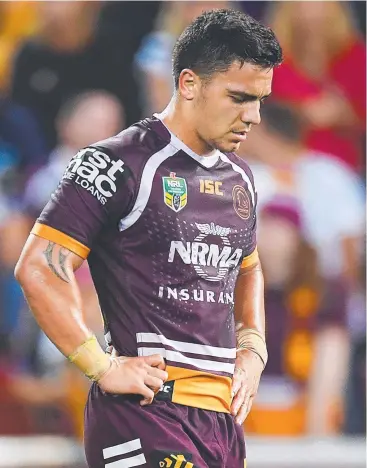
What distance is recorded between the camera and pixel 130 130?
11.8 ft

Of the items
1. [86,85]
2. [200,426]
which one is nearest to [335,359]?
[86,85]

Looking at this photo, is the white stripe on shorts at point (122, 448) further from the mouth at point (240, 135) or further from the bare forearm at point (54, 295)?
the mouth at point (240, 135)

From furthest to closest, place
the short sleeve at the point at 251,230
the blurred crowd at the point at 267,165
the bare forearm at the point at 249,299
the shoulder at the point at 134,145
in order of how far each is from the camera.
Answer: the blurred crowd at the point at 267,165 → the bare forearm at the point at 249,299 → the short sleeve at the point at 251,230 → the shoulder at the point at 134,145

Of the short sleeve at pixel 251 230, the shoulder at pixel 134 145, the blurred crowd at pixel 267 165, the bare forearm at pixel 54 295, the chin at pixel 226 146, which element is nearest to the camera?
the bare forearm at pixel 54 295

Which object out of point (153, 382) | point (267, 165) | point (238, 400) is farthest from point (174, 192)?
point (267, 165)

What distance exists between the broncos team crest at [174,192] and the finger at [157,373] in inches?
21.8

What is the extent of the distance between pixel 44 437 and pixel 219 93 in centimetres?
392

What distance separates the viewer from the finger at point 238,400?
12.0ft

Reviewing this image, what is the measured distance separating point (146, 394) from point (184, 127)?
38.0 inches

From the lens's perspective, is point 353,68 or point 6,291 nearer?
point 6,291

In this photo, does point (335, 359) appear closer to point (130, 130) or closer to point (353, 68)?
point (353, 68)

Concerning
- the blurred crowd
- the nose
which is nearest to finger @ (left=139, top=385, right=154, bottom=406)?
the nose

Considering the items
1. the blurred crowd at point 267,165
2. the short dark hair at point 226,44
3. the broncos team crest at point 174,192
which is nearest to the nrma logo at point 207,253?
the broncos team crest at point 174,192

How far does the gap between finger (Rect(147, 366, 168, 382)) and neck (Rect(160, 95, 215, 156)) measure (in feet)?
2.66
